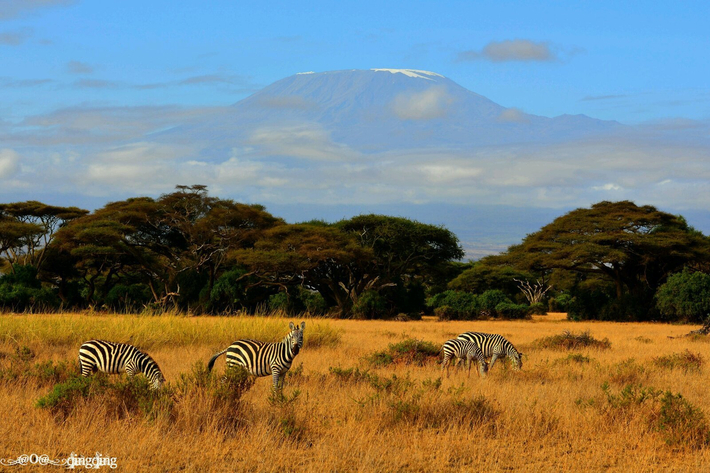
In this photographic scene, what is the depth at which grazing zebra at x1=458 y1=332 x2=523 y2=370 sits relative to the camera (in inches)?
519

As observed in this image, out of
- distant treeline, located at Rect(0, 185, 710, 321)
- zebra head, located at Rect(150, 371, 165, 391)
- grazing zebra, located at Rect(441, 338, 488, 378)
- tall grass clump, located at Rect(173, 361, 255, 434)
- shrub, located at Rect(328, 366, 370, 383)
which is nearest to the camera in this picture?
tall grass clump, located at Rect(173, 361, 255, 434)

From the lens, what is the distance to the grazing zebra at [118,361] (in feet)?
30.7

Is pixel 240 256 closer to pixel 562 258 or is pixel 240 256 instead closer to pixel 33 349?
pixel 562 258

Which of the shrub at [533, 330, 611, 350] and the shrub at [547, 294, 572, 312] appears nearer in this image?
the shrub at [533, 330, 611, 350]

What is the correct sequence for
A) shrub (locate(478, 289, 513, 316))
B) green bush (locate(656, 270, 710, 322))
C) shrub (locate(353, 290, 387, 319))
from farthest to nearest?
shrub (locate(478, 289, 513, 316))
shrub (locate(353, 290, 387, 319))
green bush (locate(656, 270, 710, 322))

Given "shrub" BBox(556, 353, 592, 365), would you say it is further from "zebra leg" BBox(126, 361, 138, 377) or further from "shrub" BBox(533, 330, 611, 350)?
"zebra leg" BBox(126, 361, 138, 377)

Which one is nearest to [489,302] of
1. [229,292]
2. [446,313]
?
[446,313]

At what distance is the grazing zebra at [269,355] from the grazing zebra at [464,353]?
4070 millimetres

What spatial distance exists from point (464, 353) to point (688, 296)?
95.3ft

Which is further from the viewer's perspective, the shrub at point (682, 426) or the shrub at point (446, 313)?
the shrub at point (446, 313)

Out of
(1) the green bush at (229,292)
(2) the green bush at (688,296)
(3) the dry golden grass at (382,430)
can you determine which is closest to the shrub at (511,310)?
(2) the green bush at (688,296)

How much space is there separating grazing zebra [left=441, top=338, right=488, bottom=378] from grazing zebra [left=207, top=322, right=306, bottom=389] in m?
4.07

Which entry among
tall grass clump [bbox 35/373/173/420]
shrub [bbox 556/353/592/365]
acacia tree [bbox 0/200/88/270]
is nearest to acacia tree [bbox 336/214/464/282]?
acacia tree [bbox 0/200/88/270]

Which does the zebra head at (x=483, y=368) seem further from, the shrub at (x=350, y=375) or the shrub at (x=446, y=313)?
the shrub at (x=446, y=313)
